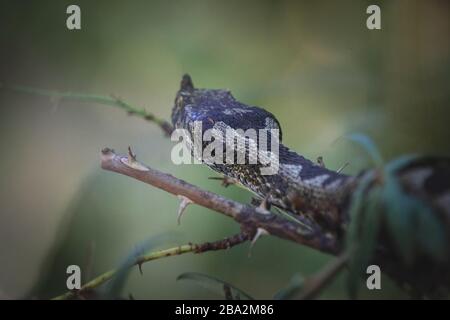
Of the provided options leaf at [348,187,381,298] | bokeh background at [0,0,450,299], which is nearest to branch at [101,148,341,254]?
leaf at [348,187,381,298]

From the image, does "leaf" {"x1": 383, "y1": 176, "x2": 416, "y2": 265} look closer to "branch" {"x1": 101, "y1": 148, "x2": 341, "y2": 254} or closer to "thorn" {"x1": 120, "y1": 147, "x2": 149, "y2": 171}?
"branch" {"x1": 101, "y1": 148, "x2": 341, "y2": 254}

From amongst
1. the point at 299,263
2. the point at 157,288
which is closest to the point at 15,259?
the point at 157,288

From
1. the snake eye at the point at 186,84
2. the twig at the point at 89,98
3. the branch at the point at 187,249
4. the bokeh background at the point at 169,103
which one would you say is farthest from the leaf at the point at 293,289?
the snake eye at the point at 186,84

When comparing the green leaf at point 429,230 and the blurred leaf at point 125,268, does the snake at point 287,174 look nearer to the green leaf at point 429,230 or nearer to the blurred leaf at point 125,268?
the green leaf at point 429,230

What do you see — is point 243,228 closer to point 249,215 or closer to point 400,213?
point 249,215
